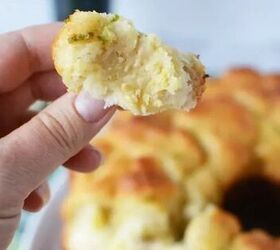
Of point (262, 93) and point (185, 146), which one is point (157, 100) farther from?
point (262, 93)

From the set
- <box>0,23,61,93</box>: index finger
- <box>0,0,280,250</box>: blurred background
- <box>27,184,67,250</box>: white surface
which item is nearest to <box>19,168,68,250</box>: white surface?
<box>27,184,67,250</box>: white surface

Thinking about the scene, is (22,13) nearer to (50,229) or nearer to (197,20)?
(197,20)

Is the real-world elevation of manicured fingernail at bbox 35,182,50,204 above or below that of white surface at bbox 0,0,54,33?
above

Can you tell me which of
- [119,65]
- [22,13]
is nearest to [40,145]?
[119,65]

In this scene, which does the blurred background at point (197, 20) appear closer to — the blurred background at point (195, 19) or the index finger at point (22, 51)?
the blurred background at point (195, 19)

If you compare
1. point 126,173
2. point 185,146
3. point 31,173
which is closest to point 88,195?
point 126,173

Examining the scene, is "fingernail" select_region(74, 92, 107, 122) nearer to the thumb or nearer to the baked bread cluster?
the thumb
